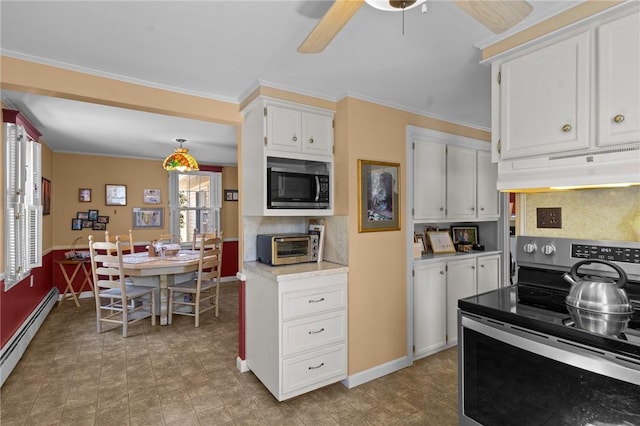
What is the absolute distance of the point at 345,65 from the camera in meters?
2.22

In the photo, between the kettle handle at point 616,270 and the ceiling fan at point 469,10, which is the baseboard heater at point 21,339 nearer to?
the ceiling fan at point 469,10

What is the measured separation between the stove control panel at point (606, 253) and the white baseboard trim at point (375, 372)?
1759mm

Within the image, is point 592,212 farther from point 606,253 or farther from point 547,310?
point 547,310

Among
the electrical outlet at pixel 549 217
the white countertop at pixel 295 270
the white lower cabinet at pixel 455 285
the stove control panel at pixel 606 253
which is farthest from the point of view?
the white lower cabinet at pixel 455 285

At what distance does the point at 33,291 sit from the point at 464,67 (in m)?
5.02

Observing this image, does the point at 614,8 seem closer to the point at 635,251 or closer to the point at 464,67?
the point at 464,67

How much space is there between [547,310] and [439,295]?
1.80 metres

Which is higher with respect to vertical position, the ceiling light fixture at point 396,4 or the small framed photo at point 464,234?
the ceiling light fixture at point 396,4

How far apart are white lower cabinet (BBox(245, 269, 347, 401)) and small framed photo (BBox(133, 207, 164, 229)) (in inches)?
161

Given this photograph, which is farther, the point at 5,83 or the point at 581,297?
the point at 5,83

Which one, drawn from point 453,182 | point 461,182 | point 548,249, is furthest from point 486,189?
point 548,249

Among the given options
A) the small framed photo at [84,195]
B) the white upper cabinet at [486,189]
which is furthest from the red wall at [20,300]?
the white upper cabinet at [486,189]

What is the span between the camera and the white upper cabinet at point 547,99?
1519 mm

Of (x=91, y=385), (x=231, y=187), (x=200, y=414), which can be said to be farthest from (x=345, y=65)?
(x=231, y=187)
